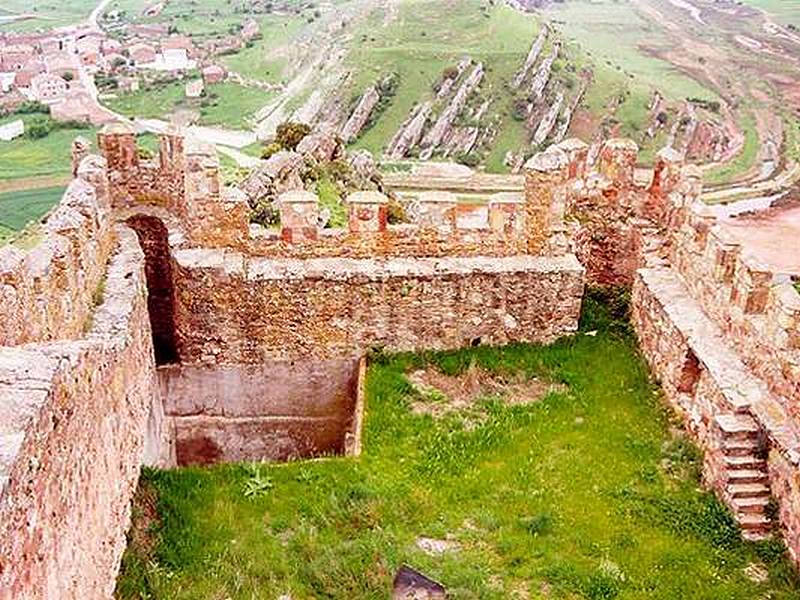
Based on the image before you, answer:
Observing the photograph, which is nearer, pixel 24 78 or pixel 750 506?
pixel 750 506

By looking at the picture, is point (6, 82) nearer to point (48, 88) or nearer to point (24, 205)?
point (48, 88)

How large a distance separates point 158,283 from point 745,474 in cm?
704

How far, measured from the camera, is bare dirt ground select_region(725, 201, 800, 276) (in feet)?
120

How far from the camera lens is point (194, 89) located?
192 feet

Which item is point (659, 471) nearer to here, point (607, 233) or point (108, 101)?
point (607, 233)

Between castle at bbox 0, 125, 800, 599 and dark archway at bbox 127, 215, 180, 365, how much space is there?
0.02m

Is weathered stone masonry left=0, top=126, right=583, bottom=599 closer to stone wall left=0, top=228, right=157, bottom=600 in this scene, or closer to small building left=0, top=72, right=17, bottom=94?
stone wall left=0, top=228, right=157, bottom=600

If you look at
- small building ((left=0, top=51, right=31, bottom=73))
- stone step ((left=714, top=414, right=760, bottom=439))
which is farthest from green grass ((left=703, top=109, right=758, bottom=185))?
stone step ((left=714, top=414, right=760, bottom=439))

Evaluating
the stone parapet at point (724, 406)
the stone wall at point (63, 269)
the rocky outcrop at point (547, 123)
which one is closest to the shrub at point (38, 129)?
Answer: the rocky outcrop at point (547, 123)

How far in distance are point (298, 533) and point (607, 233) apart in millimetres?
Answer: 6374

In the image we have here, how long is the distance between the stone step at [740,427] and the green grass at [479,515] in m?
0.68

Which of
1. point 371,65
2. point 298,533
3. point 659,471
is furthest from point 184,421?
point 371,65

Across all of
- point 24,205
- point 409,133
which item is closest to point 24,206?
point 24,205

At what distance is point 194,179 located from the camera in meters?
11.1
